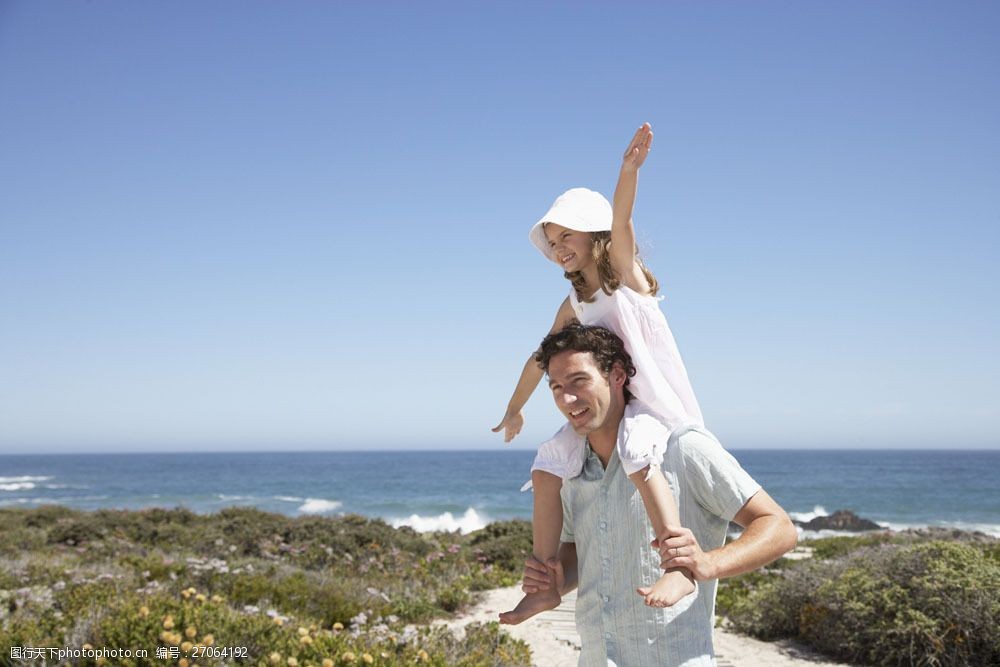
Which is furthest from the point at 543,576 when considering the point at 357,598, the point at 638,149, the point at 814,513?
the point at 814,513

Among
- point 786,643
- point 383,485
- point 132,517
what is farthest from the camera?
point 383,485

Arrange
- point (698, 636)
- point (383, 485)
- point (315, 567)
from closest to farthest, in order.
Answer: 1. point (698, 636)
2. point (315, 567)
3. point (383, 485)

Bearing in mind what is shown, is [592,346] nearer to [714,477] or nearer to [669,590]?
[714,477]

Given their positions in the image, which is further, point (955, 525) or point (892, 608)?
point (955, 525)

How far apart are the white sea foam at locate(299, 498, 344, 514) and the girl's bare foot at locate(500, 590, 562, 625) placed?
39.1 meters

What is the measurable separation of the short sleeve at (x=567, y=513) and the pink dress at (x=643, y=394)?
49 millimetres

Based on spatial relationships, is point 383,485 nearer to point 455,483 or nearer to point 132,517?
point 455,483

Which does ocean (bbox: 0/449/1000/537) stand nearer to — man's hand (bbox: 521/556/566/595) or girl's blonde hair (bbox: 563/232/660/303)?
girl's blonde hair (bbox: 563/232/660/303)

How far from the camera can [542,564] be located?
212cm

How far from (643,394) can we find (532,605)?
659 millimetres

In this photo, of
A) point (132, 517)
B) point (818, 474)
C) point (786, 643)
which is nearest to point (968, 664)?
point (786, 643)

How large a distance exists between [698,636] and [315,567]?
1102 cm

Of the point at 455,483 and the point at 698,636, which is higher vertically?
the point at 698,636

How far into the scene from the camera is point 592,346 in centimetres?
206
